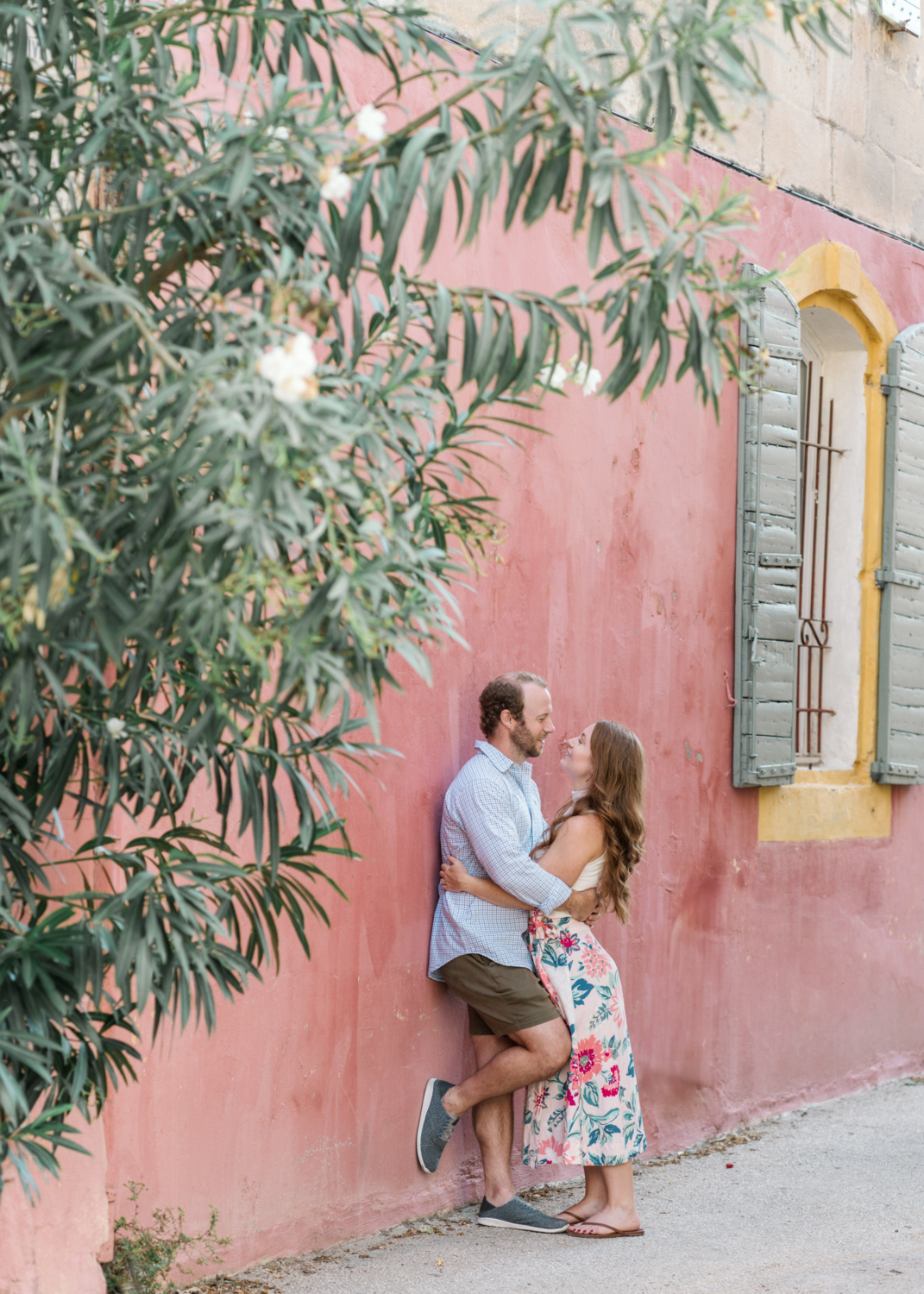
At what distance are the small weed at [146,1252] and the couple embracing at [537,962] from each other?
40.9 inches

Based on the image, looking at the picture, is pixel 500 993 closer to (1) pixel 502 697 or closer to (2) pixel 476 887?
(2) pixel 476 887

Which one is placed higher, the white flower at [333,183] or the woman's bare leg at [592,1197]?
the white flower at [333,183]

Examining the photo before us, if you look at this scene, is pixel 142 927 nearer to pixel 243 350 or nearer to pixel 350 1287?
pixel 243 350

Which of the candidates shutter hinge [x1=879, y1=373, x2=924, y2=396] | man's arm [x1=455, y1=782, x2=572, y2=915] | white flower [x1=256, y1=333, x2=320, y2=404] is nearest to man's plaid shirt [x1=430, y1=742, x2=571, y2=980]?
man's arm [x1=455, y1=782, x2=572, y2=915]

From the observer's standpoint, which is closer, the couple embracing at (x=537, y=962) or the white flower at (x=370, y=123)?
the white flower at (x=370, y=123)

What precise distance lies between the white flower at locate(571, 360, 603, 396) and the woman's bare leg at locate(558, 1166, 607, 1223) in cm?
335

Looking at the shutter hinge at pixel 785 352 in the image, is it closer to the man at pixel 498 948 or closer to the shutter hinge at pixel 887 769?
the shutter hinge at pixel 887 769

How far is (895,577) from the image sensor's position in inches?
286

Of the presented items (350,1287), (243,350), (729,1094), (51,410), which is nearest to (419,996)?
(350,1287)

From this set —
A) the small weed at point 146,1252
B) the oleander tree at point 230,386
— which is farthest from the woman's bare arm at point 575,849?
the oleander tree at point 230,386

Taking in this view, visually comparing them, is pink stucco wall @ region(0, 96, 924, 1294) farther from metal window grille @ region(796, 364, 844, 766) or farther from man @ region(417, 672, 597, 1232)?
metal window grille @ region(796, 364, 844, 766)

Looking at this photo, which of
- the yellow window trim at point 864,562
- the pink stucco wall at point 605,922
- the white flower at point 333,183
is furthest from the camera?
the yellow window trim at point 864,562

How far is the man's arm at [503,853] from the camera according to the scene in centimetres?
480

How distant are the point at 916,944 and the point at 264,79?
559cm
